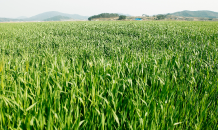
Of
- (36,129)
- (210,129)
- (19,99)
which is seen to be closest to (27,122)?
(36,129)

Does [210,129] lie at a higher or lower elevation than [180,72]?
lower

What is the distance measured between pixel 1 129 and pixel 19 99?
458mm

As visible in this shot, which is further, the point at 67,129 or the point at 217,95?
the point at 217,95

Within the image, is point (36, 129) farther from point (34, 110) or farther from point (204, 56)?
point (204, 56)

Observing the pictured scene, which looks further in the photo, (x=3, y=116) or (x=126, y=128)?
(x=126, y=128)

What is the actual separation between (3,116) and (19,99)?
31 cm

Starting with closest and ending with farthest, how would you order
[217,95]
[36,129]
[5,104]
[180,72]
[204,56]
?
[36,129] → [5,104] → [217,95] → [180,72] → [204,56]

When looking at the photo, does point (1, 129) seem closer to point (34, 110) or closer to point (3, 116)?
point (3, 116)

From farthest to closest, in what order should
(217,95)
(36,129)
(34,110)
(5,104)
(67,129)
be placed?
1. (217,95)
2. (5,104)
3. (34,110)
4. (36,129)
5. (67,129)

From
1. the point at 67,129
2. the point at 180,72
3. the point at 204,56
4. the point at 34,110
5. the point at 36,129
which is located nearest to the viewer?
the point at 67,129

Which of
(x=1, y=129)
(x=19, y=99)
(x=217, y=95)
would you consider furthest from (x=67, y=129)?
(x=217, y=95)

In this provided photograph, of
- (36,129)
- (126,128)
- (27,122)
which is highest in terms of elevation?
(27,122)

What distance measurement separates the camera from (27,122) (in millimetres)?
1433

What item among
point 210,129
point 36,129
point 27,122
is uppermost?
point 27,122
